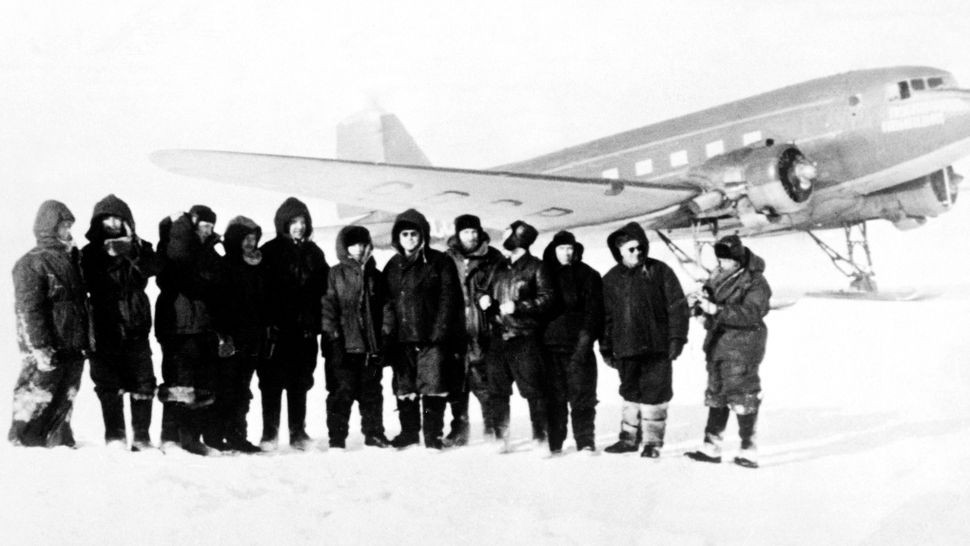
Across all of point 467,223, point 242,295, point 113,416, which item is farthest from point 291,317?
point 467,223

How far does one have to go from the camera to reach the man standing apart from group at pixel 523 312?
556 centimetres

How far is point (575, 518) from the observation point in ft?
13.9

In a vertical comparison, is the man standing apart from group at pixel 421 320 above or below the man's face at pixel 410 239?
below

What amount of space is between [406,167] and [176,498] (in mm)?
7664

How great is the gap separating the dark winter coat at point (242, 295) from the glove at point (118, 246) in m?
0.64

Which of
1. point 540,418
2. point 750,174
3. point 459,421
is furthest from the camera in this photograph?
point 750,174

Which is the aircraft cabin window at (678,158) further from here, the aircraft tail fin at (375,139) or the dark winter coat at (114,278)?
the dark winter coat at (114,278)

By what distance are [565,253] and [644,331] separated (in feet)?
2.55

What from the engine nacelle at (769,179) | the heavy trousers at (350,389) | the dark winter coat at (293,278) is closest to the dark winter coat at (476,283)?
the heavy trousers at (350,389)

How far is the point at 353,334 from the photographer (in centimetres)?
579

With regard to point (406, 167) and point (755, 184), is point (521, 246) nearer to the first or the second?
point (406, 167)

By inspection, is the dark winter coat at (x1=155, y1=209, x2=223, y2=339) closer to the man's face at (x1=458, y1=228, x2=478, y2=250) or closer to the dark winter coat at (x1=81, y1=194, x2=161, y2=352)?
the dark winter coat at (x1=81, y1=194, x2=161, y2=352)

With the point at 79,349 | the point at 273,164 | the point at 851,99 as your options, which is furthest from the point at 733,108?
the point at 79,349

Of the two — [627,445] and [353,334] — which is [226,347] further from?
[627,445]
